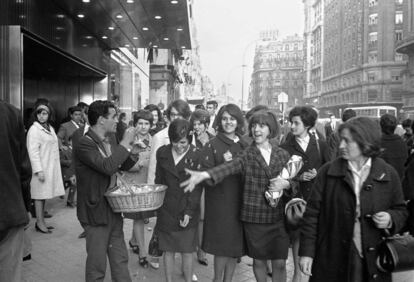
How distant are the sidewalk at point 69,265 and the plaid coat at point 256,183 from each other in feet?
5.11

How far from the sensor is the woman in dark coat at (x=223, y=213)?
13.6 feet

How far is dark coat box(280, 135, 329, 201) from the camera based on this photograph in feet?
16.3

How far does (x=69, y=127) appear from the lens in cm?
901

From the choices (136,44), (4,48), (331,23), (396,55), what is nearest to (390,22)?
(396,55)

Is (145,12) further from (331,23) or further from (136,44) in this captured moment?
(331,23)

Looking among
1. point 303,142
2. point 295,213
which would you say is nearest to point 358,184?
point 295,213

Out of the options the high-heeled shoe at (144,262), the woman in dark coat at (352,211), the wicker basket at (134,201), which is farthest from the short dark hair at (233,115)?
the high-heeled shoe at (144,262)

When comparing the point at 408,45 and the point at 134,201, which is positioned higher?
the point at 408,45

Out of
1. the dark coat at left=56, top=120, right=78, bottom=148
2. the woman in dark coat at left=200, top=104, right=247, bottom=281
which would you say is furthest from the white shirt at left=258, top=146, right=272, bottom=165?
the dark coat at left=56, top=120, right=78, bottom=148

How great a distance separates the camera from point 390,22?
76.8m

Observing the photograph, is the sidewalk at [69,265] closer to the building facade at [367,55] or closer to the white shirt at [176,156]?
the white shirt at [176,156]

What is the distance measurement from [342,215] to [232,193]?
143 cm

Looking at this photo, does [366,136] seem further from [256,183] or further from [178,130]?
[178,130]

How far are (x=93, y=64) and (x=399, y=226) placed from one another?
12957 millimetres
